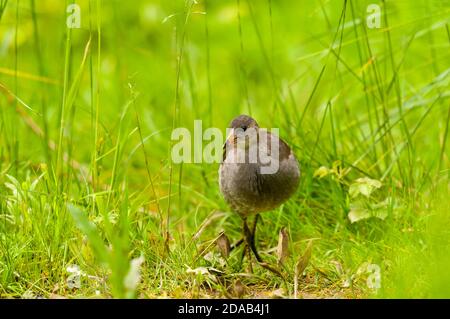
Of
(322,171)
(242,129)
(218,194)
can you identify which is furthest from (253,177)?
(218,194)

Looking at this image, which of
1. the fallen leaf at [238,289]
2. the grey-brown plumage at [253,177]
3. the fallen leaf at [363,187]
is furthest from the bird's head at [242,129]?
the fallen leaf at [238,289]

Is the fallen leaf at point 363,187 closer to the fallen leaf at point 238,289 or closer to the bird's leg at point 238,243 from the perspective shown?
the bird's leg at point 238,243

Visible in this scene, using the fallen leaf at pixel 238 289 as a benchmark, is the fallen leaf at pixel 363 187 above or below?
above

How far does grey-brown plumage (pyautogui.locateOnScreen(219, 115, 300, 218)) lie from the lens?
2830mm

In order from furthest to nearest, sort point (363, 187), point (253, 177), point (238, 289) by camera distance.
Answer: point (363, 187) < point (253, 177) < point (238, 289)

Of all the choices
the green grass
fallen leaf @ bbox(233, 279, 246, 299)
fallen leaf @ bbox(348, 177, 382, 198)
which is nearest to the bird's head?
the green grass

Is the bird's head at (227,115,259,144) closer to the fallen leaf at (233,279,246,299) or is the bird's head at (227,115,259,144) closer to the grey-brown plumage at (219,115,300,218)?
the grey-brown plumage at (219,115,300,218)

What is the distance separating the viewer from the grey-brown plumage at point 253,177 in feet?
9.29

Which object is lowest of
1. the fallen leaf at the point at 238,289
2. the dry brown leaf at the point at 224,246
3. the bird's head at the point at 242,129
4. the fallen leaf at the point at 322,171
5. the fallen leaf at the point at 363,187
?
the fallen leaf at the point at 238,289

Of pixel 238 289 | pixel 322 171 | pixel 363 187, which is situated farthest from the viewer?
pixel 322 171

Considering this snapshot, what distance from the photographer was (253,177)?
9.31 feet

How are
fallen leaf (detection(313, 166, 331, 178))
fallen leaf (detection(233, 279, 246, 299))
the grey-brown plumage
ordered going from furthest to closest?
fallen leaf (detection(313, 166, 331, 178))
the grey-brown plumage
fallen leaf (detection(233, 279, 246, 299))

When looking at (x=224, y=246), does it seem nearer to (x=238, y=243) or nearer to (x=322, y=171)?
(x=238, y=243)

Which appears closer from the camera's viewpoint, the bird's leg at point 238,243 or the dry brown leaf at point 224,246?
the dry brown leaf at point 224,246
